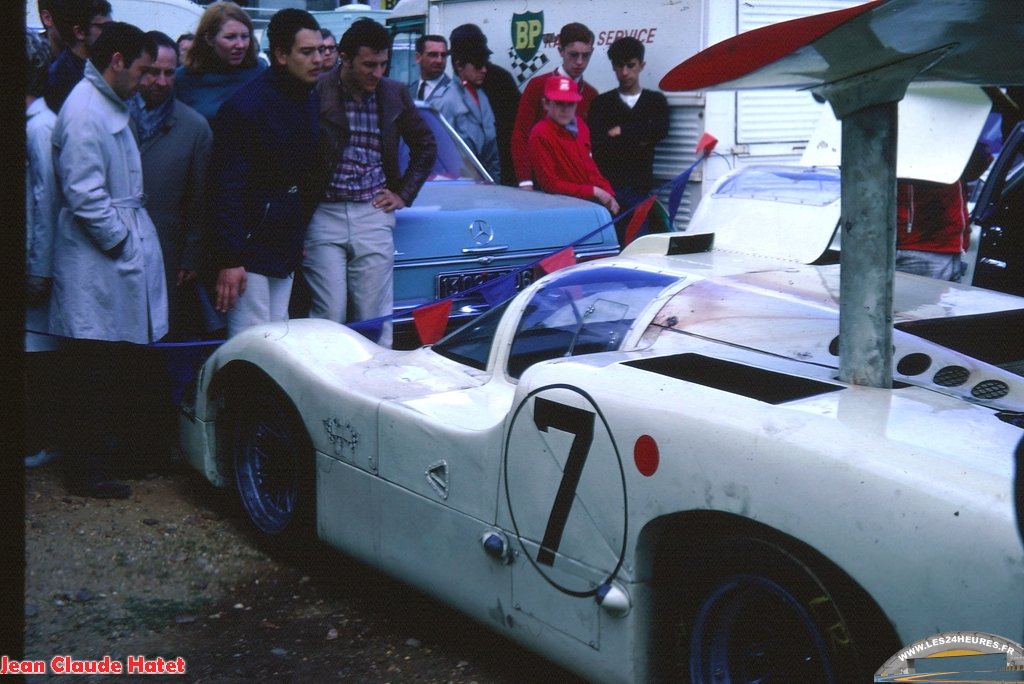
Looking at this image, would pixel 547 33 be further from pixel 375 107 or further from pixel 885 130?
pixel 885 130

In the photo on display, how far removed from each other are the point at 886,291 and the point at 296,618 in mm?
2167

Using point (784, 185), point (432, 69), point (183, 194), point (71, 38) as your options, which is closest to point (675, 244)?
point (784, 185)

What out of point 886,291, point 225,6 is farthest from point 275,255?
point 886,291

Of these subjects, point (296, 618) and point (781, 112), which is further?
point (781, 112)

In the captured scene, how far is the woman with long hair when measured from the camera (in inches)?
223

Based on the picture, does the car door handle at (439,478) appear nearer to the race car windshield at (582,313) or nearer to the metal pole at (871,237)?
the race car windshield at (582,313)

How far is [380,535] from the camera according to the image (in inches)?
141

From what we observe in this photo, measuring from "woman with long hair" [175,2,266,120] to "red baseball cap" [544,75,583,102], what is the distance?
79.5 inches

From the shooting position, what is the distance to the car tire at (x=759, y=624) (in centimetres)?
235

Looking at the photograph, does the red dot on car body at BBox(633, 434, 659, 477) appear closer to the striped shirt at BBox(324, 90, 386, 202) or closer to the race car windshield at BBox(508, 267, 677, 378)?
the race car windshield at BBox(508, 267, 677, 378)

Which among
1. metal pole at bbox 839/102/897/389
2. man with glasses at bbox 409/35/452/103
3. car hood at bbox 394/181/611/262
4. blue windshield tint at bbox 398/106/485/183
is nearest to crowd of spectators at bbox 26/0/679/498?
car hood at bbox 394/181/611/262

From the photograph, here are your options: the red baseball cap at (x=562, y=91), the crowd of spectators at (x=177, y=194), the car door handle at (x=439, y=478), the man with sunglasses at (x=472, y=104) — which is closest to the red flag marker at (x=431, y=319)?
the crowd of spectators at (x=177, y=194)

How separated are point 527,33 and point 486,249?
3847 millimetres

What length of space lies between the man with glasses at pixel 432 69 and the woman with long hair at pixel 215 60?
8.51 ft
